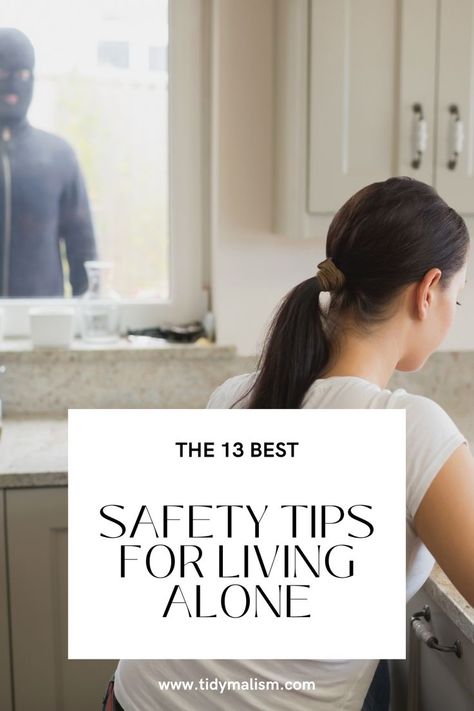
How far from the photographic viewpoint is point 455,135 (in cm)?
209

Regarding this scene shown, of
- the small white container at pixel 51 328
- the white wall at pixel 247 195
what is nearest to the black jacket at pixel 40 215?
the small white container at pixel 51 328

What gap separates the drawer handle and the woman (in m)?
0.19

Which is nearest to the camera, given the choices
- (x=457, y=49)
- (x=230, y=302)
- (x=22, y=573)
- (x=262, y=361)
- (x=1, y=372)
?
(x=262, y=361)

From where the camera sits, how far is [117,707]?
1.23m

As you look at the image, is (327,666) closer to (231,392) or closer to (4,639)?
(231,392)

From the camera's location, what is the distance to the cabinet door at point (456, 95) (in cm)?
209

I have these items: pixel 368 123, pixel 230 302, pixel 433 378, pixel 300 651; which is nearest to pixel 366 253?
pixel 300 651

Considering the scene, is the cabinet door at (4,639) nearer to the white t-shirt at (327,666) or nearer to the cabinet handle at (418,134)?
the white t-shirt at (327,666)

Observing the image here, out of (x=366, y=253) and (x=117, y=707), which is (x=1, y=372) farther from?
(x=366, y=253)

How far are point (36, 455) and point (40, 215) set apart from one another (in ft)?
2.48

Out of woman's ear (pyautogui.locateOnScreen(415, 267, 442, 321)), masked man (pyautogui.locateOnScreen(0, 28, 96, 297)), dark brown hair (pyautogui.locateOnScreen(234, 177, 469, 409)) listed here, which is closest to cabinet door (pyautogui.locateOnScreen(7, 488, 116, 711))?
masked man (pyautogui.locateOnScreen(0, 28, 96, 297))

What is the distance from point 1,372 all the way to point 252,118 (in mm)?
876

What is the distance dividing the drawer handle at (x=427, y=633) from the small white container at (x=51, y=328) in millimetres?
1212

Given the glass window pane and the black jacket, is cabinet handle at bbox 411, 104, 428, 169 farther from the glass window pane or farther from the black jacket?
the black jacket
